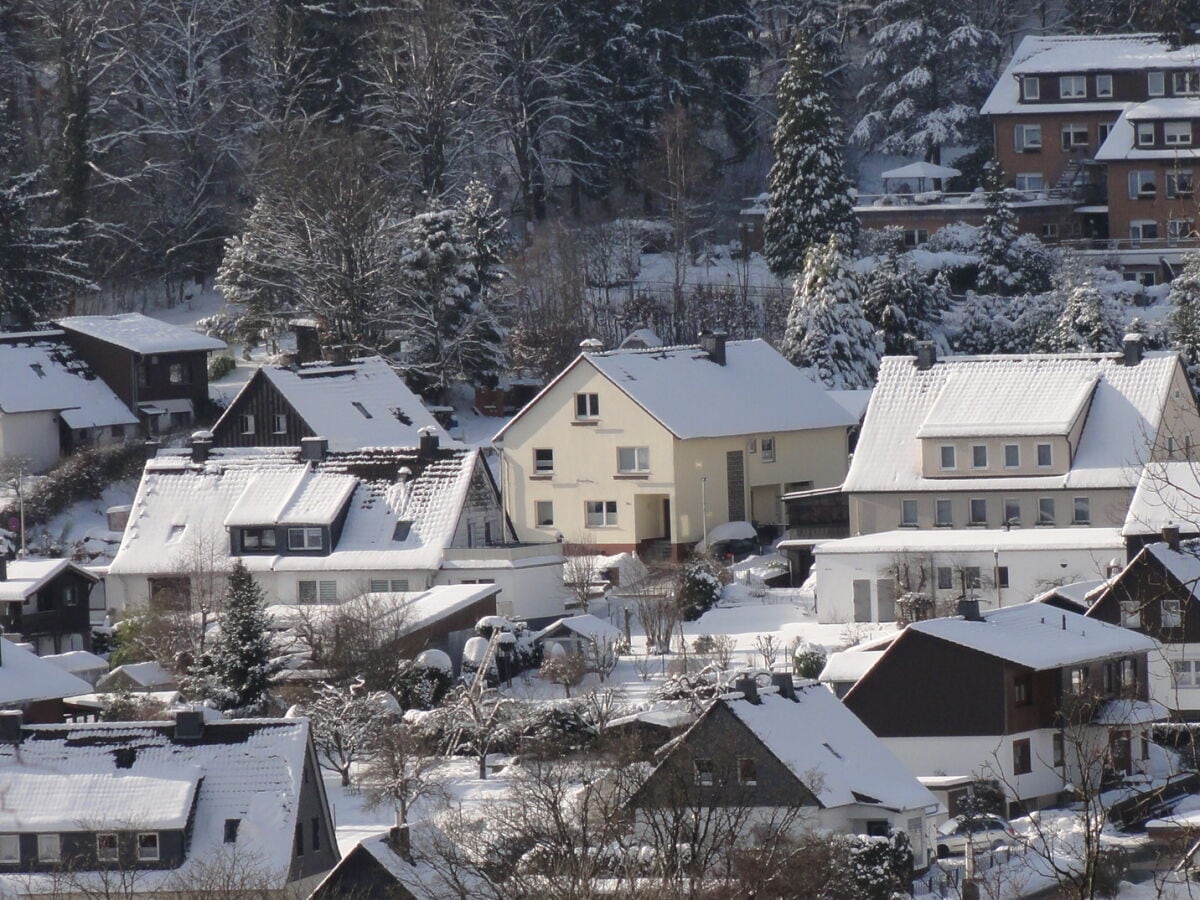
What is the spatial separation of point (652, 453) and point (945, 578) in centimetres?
986

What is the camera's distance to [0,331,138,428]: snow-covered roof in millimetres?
61531

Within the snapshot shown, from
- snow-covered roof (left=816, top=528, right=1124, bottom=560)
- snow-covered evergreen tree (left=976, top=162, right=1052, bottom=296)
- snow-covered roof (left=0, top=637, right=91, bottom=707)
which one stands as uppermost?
snow-covered evergreen tree (left=976, top=162, right=1052, bottom=296)

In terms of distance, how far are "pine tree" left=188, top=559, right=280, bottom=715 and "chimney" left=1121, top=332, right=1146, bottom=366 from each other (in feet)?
60.4

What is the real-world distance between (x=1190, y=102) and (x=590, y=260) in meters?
15.2

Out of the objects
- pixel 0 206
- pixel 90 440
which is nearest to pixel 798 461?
pixel 90 440

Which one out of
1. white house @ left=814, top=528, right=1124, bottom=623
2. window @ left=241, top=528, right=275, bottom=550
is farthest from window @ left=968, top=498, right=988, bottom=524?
window @ left=241, top=528, right=275, bottom=550

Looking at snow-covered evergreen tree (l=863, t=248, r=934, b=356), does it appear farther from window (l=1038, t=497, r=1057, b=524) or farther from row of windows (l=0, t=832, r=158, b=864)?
row of windows (l=0, t=832, r=158, b=864)

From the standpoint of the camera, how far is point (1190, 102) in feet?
233

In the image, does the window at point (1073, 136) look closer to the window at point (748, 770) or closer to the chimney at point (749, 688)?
the chimney at point (749, 688)

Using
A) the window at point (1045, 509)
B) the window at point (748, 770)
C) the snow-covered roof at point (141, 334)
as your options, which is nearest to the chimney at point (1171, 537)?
the window at point (1045, 509)

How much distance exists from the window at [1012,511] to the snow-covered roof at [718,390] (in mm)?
6534

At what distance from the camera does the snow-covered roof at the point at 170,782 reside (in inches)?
1407

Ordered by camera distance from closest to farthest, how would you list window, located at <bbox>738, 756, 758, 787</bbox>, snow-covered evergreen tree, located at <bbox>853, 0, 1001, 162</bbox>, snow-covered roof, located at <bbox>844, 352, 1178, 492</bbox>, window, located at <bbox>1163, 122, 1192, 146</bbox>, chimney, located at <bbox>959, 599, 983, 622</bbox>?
1. window, located at <bbox>738, 756, 758, 787</bbox>
2. chimney, located at <bbox>959, 599, 983, 622</bbox>
3. snow-covered roof, located at <bbox>844, 352, 1178, 492</bbox>
4. window, located at <bbox>1163, 122, 1192, 146</bbox>
5. snow-covered evergreen tree, located at <bbox>853, 0, 1001, 162</bbox>

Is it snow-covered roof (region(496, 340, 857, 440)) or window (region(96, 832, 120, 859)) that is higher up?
snow-covered roof (region(496, 340, 857, 440))
